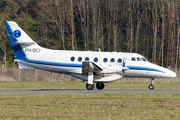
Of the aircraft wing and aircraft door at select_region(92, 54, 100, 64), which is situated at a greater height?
aircraft door at select_region(92, 54, 100, 64)

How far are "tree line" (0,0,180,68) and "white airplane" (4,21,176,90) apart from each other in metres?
22.3

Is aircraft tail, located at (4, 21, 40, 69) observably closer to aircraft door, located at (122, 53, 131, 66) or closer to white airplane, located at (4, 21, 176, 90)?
white airplane, located at (4, 21, 176, 90)

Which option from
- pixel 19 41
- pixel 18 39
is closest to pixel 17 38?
pixel 18 39

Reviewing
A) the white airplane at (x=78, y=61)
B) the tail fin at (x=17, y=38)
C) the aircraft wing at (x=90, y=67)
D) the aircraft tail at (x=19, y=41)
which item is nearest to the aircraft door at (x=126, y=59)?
the white airplane at (x=78, y=61)

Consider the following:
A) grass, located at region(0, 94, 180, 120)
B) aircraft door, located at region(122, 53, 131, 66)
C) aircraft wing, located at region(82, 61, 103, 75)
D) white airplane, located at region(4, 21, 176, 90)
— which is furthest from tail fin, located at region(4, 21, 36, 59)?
grass, located at region(0, 94, 180, 120)

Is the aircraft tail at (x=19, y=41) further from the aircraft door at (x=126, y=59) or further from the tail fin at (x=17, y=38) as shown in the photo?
the aircraft door at (x=126, y=59)

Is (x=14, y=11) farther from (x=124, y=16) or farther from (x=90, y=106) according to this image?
(x=90, y=106)

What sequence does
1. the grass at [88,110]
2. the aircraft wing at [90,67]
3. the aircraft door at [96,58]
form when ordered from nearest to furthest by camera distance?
the grass at [88,110] < the aircraft wing at [90,67] < the aircraft door at [96,58]

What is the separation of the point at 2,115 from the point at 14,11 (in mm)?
49431

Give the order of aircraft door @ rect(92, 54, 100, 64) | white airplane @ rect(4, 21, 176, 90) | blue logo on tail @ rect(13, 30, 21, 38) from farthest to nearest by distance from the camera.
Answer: blue logo on tail @ rect(13, 30, 21, 38)
aircraft door @ rect(92, 54, 100, 64)
white airplane @ rect(4, 21, 176, 90)

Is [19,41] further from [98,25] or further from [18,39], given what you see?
[98,25]

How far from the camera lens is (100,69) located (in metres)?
22.3

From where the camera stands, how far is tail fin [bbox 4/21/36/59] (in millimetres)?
24125

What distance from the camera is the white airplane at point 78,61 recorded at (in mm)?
23172
